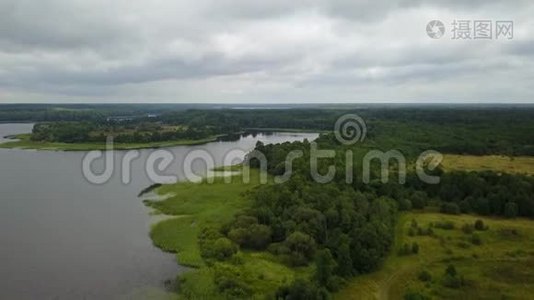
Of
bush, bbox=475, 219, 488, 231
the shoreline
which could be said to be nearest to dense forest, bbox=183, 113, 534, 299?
bush, bbox=475, 219, 488, 231

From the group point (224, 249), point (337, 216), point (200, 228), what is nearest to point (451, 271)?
point (337, 216)

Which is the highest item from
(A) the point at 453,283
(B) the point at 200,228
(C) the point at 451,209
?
(C) the point at 451,209

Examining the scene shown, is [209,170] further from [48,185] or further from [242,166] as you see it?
[48,185]

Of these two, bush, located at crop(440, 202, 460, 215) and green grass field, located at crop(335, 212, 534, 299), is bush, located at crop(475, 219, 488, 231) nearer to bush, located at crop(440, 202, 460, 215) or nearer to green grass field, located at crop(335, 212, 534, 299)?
green grass field, located at crop(335, 212, 534, 299)

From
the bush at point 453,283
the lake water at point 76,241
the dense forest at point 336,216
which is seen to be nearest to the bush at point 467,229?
the dense forest at point 336,216

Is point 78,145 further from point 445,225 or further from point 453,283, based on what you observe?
point 453,283

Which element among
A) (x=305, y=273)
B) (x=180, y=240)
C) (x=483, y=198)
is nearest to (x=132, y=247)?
(x=180, y=240)
